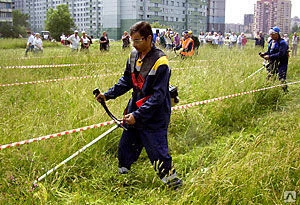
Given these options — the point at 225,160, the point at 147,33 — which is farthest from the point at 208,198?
the point at 147,33

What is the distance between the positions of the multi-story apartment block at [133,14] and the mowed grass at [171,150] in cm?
7878

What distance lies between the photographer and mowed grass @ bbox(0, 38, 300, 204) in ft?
9.86

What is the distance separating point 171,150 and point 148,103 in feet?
5.09

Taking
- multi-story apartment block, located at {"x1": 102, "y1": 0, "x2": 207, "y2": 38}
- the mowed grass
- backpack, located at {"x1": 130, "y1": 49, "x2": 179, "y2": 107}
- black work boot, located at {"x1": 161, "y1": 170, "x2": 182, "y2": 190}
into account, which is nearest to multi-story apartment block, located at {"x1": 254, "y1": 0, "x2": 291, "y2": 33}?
multi-story apartment block, located at {"x1": 102, "y1": 0, "x2": 207, "y2": 38}

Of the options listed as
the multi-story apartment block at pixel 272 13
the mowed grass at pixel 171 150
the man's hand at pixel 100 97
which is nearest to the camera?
the mowed grass at pixel 171 150

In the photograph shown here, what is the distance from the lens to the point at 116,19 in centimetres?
8500

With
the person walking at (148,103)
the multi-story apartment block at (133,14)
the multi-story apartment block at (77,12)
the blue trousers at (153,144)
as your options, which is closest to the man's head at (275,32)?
the person walking at (148,103)

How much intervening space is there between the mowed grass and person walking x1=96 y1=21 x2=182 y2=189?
11.0 inches

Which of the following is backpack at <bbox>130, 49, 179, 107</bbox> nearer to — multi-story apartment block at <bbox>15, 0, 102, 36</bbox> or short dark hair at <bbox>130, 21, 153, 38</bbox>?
short dark hair at <bbox>130, 21, 153, 38</bbox>

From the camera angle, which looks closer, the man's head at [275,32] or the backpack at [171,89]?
the backpack at [171,89]

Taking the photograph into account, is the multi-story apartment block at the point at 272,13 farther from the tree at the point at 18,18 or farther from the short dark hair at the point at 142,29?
the short dark hair at the point at 142,29

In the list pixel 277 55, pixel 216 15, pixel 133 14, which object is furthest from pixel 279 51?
pixel 216 15

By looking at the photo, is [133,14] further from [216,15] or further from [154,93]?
[154,93]

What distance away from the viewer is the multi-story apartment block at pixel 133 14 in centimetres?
8538
